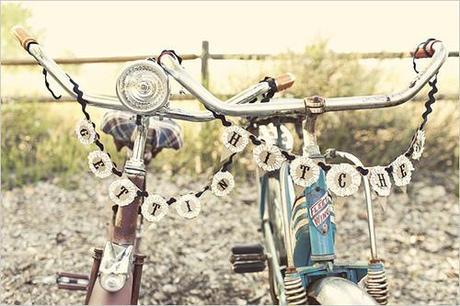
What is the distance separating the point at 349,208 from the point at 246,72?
4.92 feet

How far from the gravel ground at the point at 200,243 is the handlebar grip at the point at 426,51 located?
1.99 metres

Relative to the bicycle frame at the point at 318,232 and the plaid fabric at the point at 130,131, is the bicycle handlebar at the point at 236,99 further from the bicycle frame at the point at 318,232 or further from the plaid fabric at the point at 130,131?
the plaid fabric at the point at 130,131

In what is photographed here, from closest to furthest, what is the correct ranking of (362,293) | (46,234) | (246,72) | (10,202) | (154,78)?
1. (154,78)
2. (362,293)
3. (46,234)
4. (10,202)
5. (246,72)

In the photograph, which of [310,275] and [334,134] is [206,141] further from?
[310,275]

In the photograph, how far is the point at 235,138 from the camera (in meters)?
1.69

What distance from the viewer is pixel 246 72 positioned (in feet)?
19.5

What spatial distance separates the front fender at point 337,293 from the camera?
1.71 meters

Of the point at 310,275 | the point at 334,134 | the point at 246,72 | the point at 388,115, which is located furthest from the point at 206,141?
the point at 310,275

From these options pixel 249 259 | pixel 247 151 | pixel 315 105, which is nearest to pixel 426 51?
pixel 315 105

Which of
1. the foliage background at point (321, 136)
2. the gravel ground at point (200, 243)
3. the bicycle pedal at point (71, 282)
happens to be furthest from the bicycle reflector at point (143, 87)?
the foliage background at point (321, 136)

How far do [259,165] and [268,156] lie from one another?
0.10 feet

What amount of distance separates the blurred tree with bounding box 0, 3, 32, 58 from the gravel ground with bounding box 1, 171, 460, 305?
136cm

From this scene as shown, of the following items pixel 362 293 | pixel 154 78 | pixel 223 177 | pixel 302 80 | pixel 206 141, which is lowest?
pixel 362 293

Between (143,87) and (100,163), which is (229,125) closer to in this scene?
(143,87)
